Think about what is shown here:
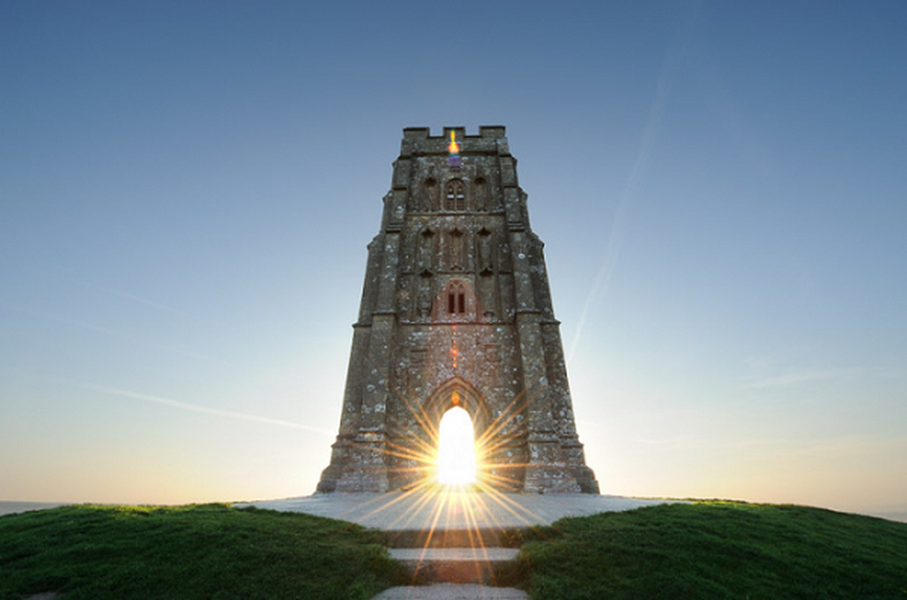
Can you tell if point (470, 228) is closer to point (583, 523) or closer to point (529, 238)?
point (529, 238)

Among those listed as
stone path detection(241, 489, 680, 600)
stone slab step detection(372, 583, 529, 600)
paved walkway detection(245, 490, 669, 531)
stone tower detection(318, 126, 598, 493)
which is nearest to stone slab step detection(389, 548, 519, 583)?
stone path detection(241, 489, 680, 600)

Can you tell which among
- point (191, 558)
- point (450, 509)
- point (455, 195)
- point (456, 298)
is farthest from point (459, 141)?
point (191, 558)

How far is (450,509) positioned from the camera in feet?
33.3

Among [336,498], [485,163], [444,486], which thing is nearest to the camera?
[336,498]

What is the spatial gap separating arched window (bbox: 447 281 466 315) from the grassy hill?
1227 cm

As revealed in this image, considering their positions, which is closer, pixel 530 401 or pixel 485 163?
pixel 530 401

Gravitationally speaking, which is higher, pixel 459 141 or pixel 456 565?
pixel 459 141

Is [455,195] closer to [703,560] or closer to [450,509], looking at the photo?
[450,509]

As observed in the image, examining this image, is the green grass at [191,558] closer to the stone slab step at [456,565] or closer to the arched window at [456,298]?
the stone slab step at [456,565]

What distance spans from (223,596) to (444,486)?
12.9m

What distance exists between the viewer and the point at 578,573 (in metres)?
5.90

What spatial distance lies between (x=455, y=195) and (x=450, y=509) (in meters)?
17.2

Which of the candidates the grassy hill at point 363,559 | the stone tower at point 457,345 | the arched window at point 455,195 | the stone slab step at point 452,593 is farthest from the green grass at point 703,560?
the arched window at point 455,195

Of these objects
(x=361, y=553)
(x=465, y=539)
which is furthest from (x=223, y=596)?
(x=465, y=539)
